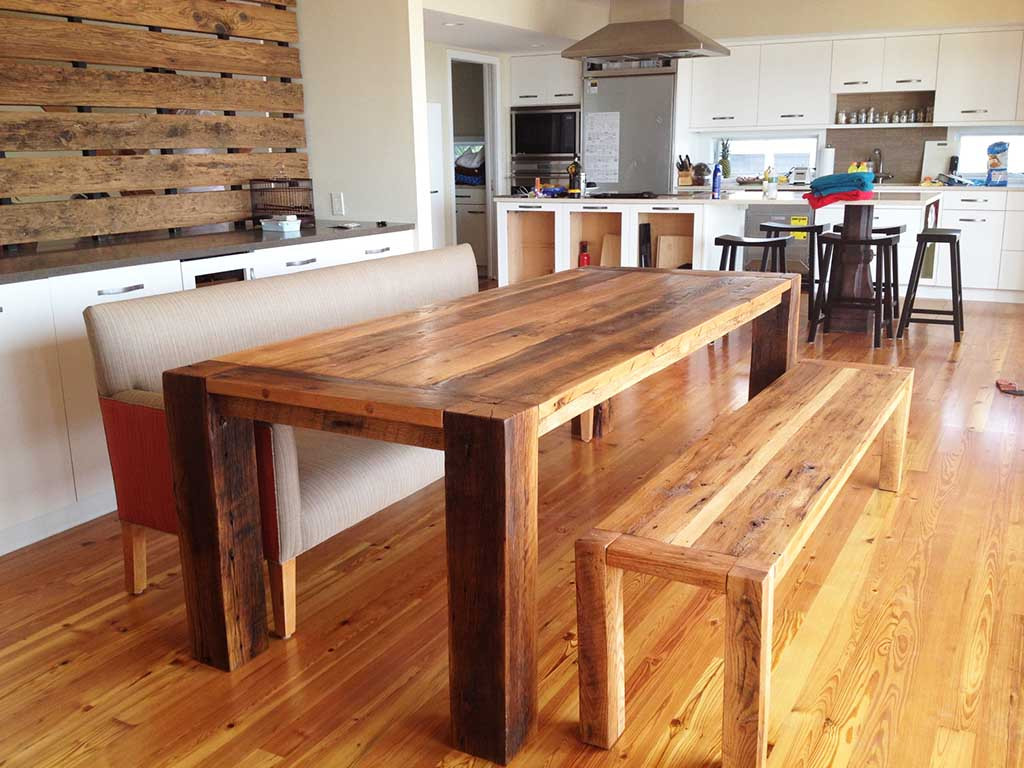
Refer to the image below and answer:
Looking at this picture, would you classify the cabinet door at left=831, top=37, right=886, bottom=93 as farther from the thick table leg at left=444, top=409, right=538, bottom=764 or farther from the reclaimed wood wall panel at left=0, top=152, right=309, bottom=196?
the thick table leg at left=444, top=409, right=538, bottom=764

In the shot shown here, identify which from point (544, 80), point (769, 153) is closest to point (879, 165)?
point (769, 153)

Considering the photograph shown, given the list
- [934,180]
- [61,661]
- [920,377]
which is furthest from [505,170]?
[61,661]

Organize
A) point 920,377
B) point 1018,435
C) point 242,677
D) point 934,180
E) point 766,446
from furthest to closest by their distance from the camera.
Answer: point 934,180 < point 920,377 < point 1018,435 < point 766,446 < point 242,677

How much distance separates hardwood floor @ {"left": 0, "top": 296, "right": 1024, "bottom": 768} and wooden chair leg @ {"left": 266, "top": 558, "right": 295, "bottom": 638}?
0.14 feet

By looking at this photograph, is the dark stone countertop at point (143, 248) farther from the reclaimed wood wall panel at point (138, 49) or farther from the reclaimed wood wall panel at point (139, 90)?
the reclaimed wood wall panel at point (138, 49)

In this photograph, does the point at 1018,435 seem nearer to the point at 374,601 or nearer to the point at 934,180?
the point at 374,601

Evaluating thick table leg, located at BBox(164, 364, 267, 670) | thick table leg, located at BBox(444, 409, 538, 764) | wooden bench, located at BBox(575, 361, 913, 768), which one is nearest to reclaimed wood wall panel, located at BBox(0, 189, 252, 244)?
thick table leg, located at BBox(164, 364, 267, 670)

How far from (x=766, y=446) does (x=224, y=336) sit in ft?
5.28

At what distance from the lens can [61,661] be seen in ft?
7.46

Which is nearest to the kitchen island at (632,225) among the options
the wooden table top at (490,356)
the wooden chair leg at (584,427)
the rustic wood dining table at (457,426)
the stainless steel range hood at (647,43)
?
the stainless steel range hood at (647,43)

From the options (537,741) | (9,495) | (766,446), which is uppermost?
(766,446)

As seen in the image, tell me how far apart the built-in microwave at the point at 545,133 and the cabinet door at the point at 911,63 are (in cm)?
273

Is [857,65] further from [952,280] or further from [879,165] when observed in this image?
[952,280]

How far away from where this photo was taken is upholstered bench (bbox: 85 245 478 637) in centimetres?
226
